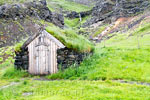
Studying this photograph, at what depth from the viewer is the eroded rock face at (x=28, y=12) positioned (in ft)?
115

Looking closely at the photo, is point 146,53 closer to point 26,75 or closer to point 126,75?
point 126,75

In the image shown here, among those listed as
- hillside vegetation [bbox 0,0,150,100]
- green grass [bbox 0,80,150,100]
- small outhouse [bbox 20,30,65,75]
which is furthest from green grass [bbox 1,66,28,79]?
green grass [bbox 0,80,150,100]

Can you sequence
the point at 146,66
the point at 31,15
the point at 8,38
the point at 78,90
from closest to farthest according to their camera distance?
the point at 78,90, the point at 146,66, the point at 8,38, the point at 31,15

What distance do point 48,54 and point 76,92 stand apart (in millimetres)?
4960

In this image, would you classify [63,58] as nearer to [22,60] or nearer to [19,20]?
[22,60]

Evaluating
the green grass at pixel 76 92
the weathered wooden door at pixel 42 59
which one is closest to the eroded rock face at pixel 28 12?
the weathered wooden door at pixel 42 59

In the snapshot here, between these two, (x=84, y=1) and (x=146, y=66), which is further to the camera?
(x=84, y=1)

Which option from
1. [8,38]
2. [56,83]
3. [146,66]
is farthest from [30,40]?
[8,38]

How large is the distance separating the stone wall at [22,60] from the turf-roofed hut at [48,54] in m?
0.16

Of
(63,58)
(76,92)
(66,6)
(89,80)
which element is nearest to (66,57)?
(63,58)

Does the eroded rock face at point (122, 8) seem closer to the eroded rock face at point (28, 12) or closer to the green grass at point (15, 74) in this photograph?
the eroded rock face at point (28, 12)

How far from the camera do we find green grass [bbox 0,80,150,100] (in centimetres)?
729

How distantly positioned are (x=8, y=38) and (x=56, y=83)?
22180mm

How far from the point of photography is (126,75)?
10789 mm
